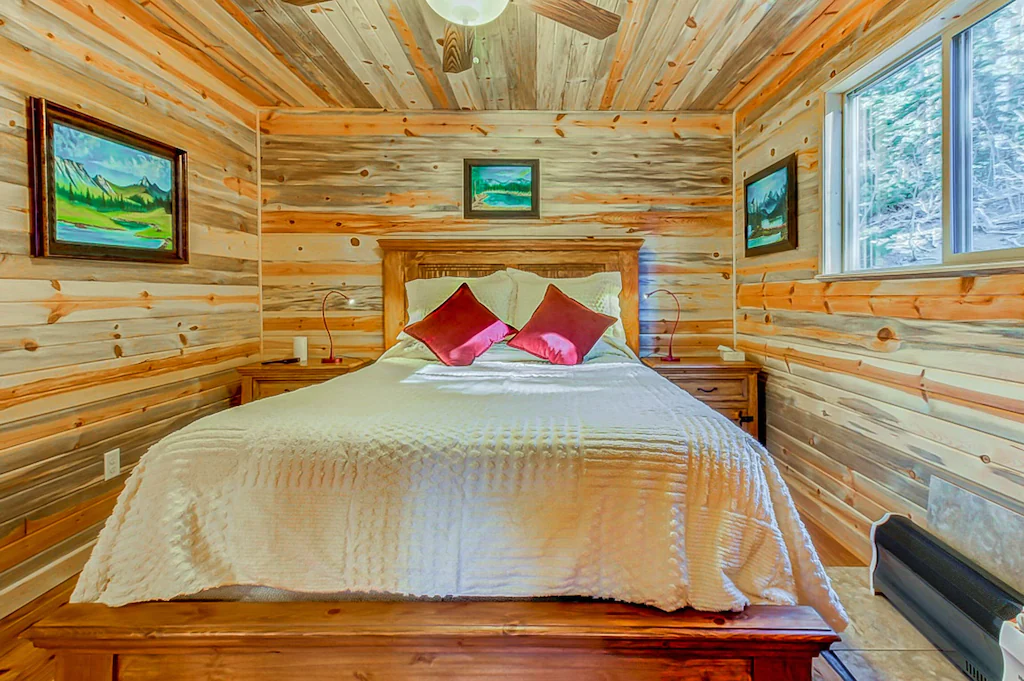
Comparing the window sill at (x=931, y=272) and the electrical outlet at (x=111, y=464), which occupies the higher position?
the window sill at (x=931, y=272)

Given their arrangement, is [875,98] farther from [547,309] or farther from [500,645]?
[500,645]

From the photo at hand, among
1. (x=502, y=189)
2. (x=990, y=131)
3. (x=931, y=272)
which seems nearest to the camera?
(x=990, y=131)

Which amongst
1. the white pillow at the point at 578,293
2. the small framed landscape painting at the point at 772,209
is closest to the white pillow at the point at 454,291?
the white pillow at the point at 578,293

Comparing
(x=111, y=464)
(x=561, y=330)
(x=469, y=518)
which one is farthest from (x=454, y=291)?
(x=469, y=518)

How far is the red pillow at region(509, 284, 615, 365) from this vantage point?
2.59 m

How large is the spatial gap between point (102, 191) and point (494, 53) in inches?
78.4

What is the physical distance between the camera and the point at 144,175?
246 cm

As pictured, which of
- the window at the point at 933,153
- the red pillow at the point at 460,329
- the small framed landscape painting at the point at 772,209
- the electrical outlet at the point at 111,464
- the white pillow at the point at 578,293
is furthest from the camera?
the white pillow at the point at 578,293

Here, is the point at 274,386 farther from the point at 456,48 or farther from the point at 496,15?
the point at 496,15

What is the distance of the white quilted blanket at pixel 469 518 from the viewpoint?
1.19 metres

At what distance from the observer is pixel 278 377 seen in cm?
304

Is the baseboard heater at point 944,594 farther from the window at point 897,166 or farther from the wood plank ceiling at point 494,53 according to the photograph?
the wood plank ceiling at point 494,53

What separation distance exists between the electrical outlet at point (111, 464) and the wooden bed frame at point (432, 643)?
4.34ft

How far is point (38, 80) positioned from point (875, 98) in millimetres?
3556
